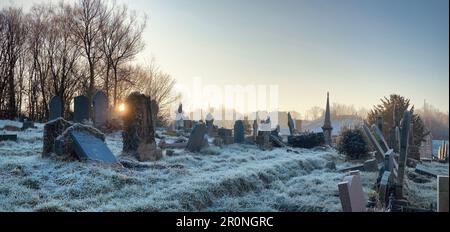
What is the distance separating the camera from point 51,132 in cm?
693

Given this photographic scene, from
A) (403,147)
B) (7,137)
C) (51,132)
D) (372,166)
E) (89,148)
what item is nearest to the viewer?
(403,147)

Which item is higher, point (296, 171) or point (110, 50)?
point (110, 50)

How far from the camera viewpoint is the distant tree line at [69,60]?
1127 centimetres

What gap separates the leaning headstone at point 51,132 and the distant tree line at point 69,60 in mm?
3338

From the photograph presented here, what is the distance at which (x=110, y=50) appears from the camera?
19.8 metres

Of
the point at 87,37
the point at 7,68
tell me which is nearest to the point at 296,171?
the point at 7,68

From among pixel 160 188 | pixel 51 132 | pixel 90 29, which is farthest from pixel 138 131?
pixel 90 29

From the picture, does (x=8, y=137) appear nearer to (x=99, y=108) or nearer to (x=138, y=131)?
(x=138, y=131)

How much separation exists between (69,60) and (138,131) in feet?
41.0

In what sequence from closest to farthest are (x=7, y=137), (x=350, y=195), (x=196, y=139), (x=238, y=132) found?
(x=350, y=195), (x=7, y=137), (x=196, y=139), (x=238, y=132)

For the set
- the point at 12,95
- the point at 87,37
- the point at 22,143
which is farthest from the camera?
the point at 87,37
